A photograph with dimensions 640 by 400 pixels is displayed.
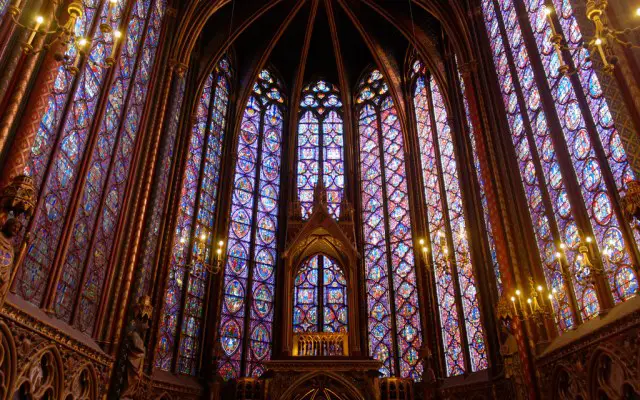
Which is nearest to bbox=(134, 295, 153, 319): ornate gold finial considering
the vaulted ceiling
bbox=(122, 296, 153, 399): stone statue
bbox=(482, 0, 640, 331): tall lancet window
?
bbox=(122, 296, 153, 399): stone statue

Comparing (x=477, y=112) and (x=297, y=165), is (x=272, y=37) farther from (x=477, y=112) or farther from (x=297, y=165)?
(x=477, y=112)

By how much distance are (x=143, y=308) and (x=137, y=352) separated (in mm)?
873

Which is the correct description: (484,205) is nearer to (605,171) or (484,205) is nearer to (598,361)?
(605,171)

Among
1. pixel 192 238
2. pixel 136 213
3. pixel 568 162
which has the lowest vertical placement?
pixel 568 162

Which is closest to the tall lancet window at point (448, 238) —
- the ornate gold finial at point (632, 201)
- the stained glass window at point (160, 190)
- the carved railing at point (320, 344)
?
the carved railing at point (320, 344)

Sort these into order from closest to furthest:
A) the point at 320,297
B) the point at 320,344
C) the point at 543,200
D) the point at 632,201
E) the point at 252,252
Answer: the point at 632,201 → the point at 543,200 → the point at 320,344 → the point at 320,297 → the point at 252,252

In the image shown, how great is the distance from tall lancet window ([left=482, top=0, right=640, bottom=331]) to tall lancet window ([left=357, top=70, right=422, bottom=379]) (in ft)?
18.6

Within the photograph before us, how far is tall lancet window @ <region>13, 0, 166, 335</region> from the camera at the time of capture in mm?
8555

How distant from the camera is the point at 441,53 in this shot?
17984 mm

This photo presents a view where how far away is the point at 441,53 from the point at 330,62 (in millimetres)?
4972

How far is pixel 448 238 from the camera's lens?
15.5 meters

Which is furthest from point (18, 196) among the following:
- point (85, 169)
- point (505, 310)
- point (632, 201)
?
point (505, 310)

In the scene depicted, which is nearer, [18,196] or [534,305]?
[18,196]

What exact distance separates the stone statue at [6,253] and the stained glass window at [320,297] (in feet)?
31.9
